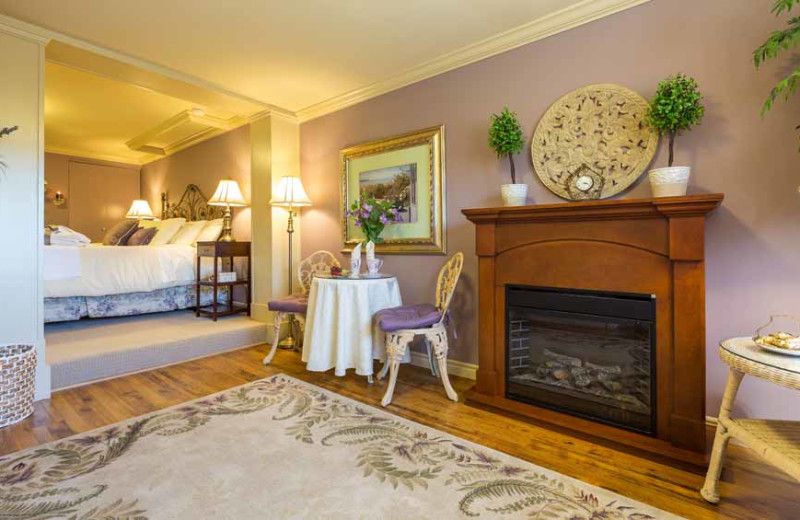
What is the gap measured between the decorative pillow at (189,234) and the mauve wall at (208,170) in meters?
0.50

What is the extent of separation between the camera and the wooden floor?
1483 millimetres

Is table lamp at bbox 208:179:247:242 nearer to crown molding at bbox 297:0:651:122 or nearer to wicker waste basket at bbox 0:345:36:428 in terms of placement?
crown molding at bbox 297:0:651:122

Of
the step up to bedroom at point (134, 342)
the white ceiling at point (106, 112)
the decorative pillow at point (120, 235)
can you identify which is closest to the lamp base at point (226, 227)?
the step up to bedroom at point (134, 342)

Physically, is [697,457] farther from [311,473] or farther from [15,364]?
[15,364]

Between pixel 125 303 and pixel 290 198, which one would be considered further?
pixel 125 303

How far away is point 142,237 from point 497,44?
479cm

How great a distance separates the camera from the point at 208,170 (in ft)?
16.8

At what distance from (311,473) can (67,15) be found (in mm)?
3044

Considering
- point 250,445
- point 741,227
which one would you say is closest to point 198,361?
point 250,445

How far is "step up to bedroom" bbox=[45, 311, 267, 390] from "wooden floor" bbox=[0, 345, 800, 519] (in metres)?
0.12

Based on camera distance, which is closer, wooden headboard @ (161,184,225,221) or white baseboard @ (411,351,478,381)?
white baseboard @ (411,351,478,381)

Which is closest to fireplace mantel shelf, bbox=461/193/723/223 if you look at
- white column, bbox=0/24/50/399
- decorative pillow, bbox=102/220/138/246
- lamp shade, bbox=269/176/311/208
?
lamp shade, bbox=269/176/311/208

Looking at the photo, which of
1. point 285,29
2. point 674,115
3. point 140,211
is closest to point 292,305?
point 285,29

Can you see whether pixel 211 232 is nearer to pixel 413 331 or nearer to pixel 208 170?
pixel 208 170
